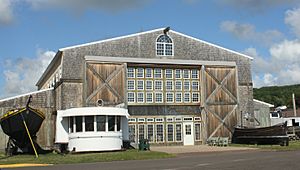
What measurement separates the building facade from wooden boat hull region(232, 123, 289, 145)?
118cm

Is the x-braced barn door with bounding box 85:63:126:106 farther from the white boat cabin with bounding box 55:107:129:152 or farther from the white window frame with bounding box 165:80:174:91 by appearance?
the white window frame with bounding box 165:80:174:91

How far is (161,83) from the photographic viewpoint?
34625 millimetres

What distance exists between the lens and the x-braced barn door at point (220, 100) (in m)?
35.1

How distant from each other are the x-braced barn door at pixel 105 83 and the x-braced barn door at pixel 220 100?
24.7ft

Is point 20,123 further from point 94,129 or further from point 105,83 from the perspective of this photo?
point 105,83

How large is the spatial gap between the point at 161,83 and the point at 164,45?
3.20 m

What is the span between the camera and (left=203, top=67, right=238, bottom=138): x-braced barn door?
35.1 m

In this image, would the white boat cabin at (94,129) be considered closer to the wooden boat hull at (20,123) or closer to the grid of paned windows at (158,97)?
the wooden boat hull at (20,123)

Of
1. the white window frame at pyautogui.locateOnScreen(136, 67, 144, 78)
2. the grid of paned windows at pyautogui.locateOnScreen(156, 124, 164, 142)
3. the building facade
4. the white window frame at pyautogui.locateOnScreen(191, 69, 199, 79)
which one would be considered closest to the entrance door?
the building facade

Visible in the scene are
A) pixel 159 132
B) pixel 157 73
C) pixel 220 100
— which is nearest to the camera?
pixel 159 132

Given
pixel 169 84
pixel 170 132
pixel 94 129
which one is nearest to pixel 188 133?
pixel 170 132

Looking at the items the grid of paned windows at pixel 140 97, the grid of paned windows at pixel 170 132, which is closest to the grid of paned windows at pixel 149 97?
the grid of paned windows at pixel 140 97

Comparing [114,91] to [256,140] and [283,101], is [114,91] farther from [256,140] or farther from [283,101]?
[283,101]

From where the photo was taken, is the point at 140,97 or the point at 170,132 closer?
the point at 140,97
